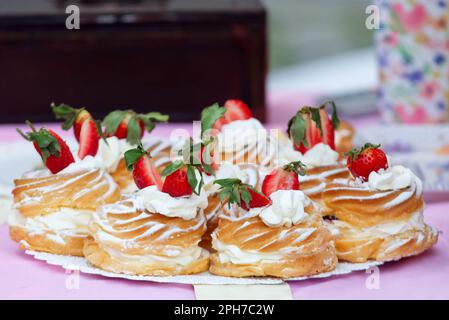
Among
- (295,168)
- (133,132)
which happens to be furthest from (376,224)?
(133,132)

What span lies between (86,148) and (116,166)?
2.7 inches

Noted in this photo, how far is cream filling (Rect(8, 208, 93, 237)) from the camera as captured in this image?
175cm

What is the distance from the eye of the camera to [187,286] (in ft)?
5.22

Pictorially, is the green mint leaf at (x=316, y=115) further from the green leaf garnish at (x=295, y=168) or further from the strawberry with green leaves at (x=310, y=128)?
the green leaf garnish at (x=295, y=168)

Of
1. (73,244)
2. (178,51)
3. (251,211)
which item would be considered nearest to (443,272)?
(251,211)

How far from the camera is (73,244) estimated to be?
5.71 feet

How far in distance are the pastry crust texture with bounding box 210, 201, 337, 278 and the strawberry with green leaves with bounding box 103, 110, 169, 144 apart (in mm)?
407

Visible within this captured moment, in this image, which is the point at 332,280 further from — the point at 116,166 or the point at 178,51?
the point at 178,51

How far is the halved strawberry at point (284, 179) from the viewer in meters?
1.67

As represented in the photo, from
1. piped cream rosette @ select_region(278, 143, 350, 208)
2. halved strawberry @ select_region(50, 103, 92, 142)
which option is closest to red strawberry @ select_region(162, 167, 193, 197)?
piped cream rosette @ select_region(278, 143, 350, 208)

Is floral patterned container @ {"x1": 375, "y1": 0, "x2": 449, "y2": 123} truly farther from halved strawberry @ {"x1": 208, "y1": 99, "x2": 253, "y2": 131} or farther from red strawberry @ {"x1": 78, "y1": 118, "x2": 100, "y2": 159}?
red strawberry @ {"x1": 78, "y1": 118, "x2": 100, "y2": 159}

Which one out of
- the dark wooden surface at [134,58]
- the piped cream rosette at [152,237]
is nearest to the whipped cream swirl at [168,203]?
the piped cream rosette at [152,237]

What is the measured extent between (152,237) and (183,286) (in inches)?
3.8

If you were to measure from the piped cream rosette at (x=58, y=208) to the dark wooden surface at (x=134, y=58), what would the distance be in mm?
1070
